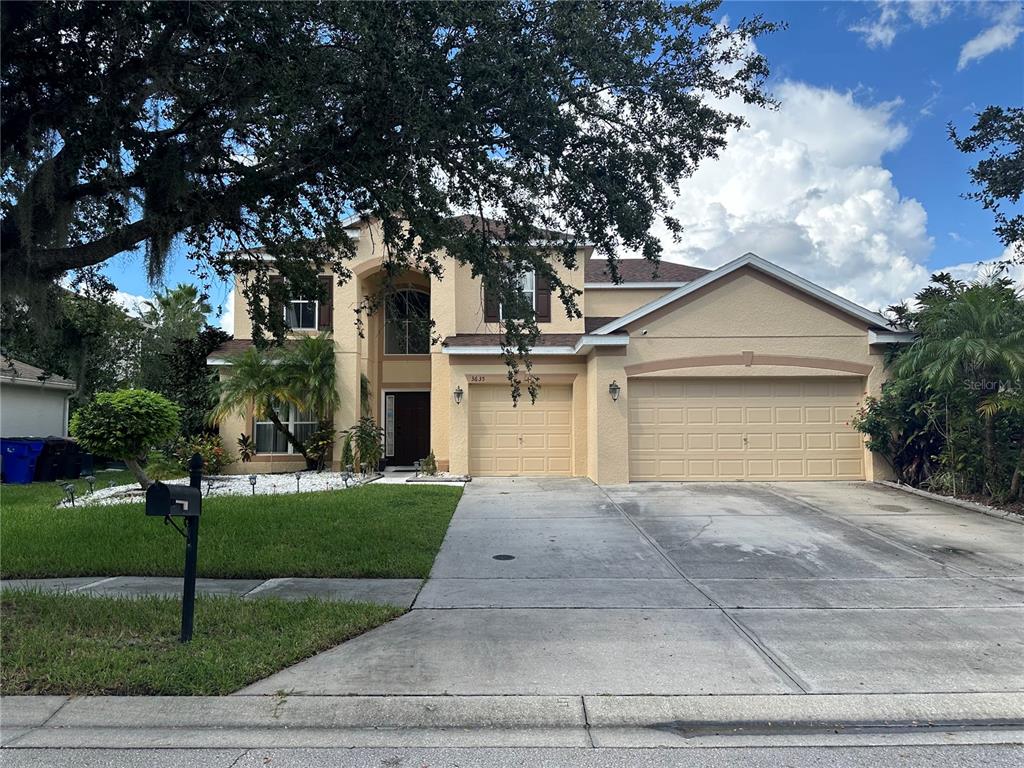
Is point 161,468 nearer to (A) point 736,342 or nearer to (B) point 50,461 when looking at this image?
(B) point 50,461

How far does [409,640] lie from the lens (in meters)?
5.38

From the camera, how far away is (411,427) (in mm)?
18844

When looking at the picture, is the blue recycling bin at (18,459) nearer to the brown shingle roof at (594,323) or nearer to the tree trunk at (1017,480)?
the brown shingle roof at (594,323)

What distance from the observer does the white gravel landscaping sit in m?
12.7

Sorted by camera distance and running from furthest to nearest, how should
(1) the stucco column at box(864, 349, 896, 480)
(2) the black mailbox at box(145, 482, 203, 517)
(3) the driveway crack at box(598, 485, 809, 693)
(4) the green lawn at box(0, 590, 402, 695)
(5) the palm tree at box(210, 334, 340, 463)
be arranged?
(5) the palm tree at box(210, 334, 340, 463)
(1) the stucco column at box(864, 349, 896, 480)
(2) the black mailbox at box(145, 482, 203, 517)
(3) the driveway crack at box(598, 485, 809, 693)
(4) the green lawn at box(0, 590, 402, 695)

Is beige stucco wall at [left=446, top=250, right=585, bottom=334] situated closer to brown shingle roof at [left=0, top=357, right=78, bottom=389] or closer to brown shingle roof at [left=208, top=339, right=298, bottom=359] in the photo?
brown shingle roof at [left=208, top=339, right=298, bottom=359]

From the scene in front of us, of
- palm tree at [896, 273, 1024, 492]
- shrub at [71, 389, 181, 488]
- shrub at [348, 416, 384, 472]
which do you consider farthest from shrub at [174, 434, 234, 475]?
palm tree at [896, 273, 1024, 492]

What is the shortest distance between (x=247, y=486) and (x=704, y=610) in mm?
11112

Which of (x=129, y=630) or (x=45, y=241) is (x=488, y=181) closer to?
(x=45, y=241)

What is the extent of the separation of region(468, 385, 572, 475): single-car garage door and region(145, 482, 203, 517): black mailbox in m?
10.9

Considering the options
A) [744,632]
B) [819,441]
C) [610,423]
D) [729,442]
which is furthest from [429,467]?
[744,632]

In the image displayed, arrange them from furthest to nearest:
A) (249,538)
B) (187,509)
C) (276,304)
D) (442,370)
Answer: (442,370) < (249,538) < (276,304) < (187,509)

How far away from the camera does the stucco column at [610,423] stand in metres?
14.4

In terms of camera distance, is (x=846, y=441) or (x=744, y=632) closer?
(x=744, y=632)
